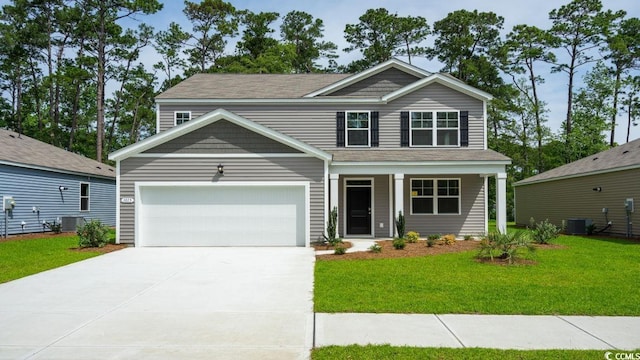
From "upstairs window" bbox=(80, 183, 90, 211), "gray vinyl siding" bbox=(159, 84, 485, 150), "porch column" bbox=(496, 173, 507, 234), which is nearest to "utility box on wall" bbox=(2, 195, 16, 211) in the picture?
"upstairs window" bbox=(80, 183, 90, 211)

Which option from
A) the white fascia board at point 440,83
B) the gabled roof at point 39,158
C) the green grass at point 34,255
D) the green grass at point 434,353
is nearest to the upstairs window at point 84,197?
the gabled roof at point 39,158

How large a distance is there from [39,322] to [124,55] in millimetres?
36551

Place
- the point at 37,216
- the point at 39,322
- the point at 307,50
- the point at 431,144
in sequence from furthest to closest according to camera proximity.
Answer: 1. the point at 307,50
2. the point at 37,216
3. the point at 431,144
4. the point at 39,322

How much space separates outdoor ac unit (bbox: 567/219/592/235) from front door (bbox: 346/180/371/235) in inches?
357

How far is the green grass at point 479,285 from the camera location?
702cm

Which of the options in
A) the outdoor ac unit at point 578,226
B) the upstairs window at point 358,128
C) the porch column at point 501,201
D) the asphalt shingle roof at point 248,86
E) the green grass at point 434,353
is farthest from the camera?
the outdoor ac unit at point 578,226

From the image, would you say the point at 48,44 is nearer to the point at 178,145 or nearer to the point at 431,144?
the point at 178,145

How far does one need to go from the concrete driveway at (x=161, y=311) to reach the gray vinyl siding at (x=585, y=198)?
1394 cm

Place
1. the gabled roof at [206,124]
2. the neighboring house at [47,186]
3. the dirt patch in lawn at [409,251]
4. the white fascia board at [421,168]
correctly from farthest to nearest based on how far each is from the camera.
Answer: the neighboring house at [47,186] → the white fascia board at [421,168] → the gabled roof at [206,124] → the dirt patch in lawn at [409,251]

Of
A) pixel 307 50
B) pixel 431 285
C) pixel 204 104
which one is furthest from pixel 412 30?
pixel 431 285

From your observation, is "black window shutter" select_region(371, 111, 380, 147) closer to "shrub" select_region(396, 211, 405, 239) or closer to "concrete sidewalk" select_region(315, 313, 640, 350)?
"shrub" select_region(396, 211, 405, 239)

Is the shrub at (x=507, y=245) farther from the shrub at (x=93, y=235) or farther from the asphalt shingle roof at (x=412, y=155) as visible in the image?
the shrub at (x=93, y=235)

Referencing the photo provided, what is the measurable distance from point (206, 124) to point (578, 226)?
15.9 metres

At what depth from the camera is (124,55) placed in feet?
127
